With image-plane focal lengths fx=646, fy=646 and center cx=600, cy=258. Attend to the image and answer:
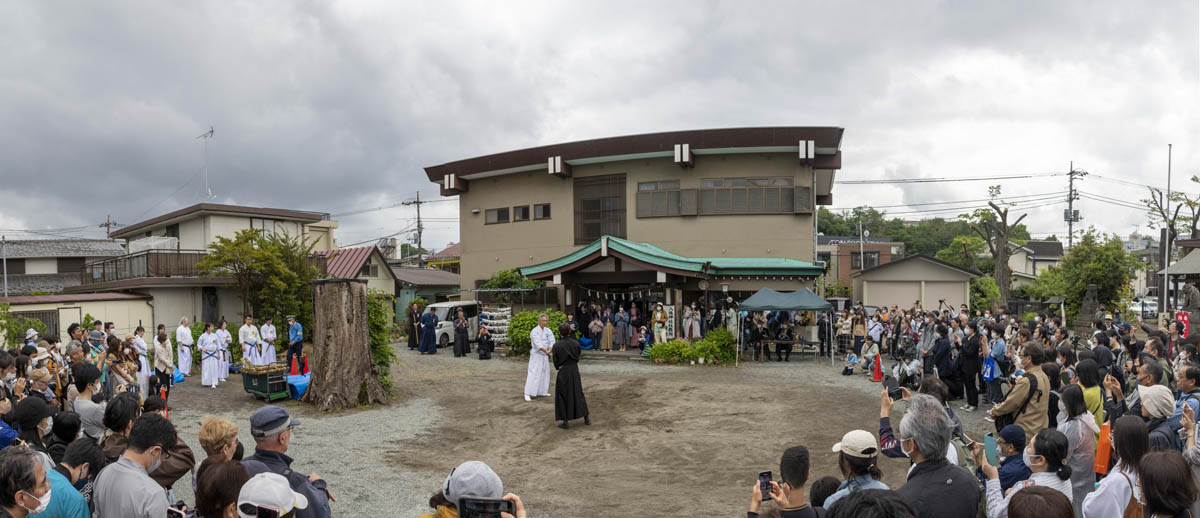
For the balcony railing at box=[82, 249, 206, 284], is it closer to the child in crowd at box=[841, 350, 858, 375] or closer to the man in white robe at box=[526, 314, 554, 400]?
the man in white robe at box=[526, 314, 554, 400]

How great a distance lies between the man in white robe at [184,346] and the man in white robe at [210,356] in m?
1.05

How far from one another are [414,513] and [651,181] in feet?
63.2

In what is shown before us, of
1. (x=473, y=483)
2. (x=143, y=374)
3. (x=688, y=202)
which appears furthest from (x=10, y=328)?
(x=688, y=202)

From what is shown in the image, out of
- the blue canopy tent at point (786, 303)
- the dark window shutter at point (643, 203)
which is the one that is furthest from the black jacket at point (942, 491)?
the dark window shutter at point (643, 203)

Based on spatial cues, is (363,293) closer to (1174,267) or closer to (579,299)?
(579,299)

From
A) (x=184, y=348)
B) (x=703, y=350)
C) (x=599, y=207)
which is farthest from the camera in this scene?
(x=599, y=207)

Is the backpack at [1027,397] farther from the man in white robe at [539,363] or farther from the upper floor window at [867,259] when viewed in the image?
the upper floor window at [867,259]

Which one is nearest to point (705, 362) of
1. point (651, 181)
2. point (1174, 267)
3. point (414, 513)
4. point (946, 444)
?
point (651, 181)

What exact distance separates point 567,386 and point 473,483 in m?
7.94

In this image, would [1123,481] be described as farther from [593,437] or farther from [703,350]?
[703,350]

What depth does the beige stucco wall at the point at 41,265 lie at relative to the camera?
33.6 meters

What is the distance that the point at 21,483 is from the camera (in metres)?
3.21

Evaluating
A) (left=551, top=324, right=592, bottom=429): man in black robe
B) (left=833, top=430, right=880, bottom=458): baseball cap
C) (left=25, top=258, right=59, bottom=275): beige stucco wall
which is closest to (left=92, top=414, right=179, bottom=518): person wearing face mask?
(left=833, top=430, right=880, bottom=458): baseball cap

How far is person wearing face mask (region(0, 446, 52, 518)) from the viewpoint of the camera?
320 centimetres
